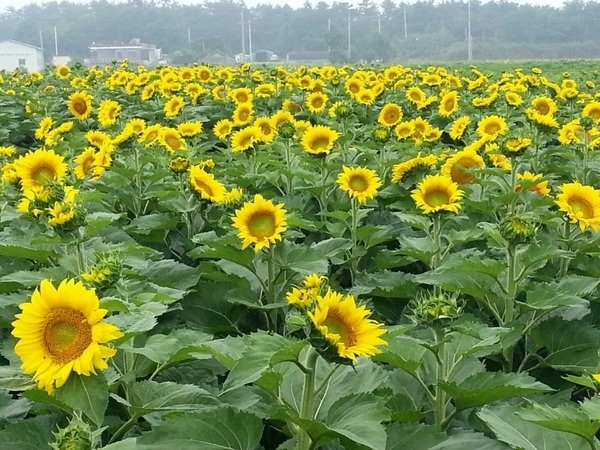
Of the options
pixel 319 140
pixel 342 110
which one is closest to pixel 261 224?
pixel 319 140

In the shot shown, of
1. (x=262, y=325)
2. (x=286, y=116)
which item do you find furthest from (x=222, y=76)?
(x=262, y=325)

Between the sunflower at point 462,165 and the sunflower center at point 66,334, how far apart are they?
278cm

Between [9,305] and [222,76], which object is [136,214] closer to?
[9,305]

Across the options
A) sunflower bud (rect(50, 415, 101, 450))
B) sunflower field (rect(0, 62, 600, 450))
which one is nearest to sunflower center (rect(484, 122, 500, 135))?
sunflower field (rect(0, 62, 600, 450))

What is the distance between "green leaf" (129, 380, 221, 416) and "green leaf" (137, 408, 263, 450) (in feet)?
0.37

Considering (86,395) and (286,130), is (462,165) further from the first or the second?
(86,395)

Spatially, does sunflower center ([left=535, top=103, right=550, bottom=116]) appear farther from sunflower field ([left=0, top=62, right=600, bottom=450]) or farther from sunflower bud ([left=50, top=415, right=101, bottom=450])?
sunflower bud ([left=50, top=415, right=101, bottom=450])

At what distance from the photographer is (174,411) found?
181 centimetres

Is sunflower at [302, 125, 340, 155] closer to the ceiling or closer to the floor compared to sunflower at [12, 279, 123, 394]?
closer to the ceiling

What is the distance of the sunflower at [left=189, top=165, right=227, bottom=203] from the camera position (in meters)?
3.19

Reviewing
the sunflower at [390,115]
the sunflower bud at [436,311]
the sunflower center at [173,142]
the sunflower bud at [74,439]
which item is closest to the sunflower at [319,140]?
the sunflower center at [173,142]

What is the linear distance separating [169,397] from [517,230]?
3.88ft

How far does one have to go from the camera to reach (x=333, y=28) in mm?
51062

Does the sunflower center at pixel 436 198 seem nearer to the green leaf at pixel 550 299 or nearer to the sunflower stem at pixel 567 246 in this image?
the sunflower stem at pixel 567 246
